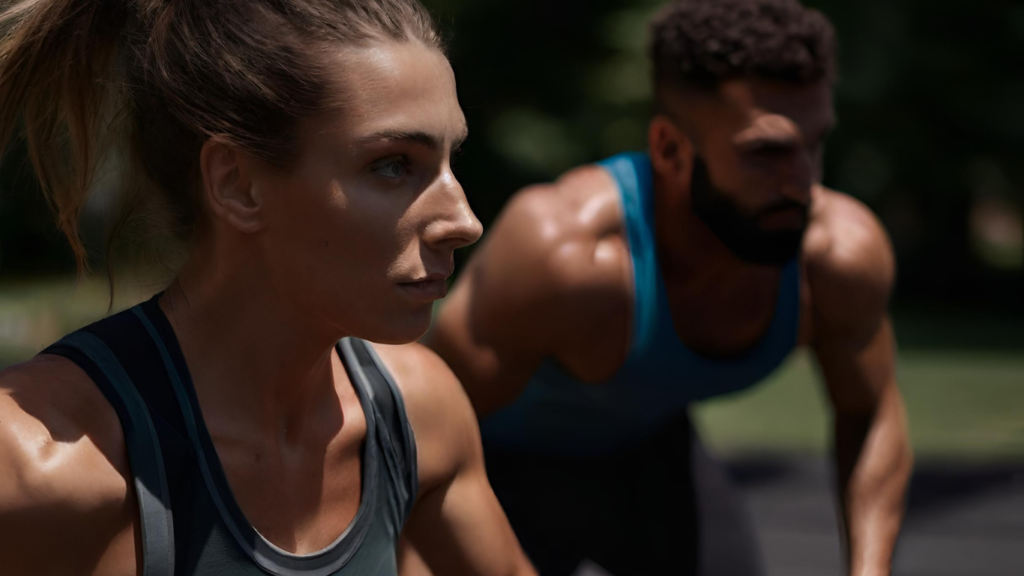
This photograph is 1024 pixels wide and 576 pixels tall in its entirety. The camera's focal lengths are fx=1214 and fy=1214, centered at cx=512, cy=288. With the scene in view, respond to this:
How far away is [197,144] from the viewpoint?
5.21 feet

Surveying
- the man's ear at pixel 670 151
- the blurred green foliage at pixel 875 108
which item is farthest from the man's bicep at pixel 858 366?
the blurred green foliage at pixel 875 108

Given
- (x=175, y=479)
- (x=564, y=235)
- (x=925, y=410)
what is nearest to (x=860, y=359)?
(x=564, y=235)

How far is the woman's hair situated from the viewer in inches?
60.3

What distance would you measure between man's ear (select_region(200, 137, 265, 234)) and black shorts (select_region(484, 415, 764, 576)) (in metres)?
1.66

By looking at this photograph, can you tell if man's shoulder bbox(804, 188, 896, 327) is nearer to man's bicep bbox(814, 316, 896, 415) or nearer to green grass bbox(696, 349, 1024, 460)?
man's bicep bbox(814, 316, 896, 415)

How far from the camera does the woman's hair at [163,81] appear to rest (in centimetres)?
153

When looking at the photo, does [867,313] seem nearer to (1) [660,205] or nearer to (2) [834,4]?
(1) [660,205]

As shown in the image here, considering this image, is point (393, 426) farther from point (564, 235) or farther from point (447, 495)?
point (564, 235)

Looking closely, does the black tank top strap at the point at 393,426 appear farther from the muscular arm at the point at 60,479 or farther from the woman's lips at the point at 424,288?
the muscular arm at the point at 60,479

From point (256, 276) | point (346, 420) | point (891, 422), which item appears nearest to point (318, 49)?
point (256, 276)

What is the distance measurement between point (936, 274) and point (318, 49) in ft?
43.8

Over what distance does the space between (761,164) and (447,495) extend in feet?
4.50

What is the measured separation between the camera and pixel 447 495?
178cm

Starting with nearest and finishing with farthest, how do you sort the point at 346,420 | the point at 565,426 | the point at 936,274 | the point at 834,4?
the point at 346,420 < the point at 565,426 < the point at 834,4 < the point at 936,274
